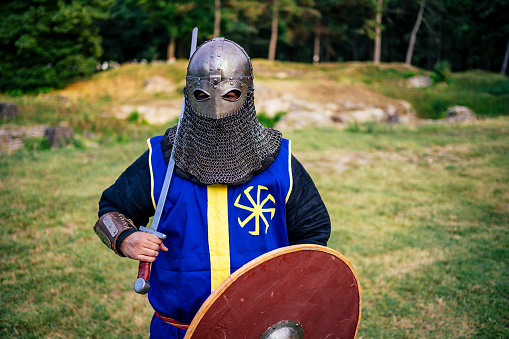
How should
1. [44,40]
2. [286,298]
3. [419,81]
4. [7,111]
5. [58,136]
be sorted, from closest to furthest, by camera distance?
[286,298], [58,136], [7,111], [44,40], [419,81]

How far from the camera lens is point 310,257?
4.41 feet

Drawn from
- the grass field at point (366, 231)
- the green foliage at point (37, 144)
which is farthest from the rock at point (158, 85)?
the green foliage at point (37, 144)

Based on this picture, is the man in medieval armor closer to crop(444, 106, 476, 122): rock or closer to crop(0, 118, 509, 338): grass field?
crop(0, 118, 509, 338): grass field

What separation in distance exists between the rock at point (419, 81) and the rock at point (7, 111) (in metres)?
20.1

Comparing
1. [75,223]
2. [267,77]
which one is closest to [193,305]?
[75,223]

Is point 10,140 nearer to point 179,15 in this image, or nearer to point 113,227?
point 113,227

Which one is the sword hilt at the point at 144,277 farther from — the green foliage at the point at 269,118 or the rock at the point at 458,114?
the rock at the point at 458,114

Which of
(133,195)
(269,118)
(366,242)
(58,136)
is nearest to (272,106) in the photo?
(269,118)

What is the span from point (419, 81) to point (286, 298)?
2339cm

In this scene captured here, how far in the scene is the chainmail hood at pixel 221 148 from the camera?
1585 mm

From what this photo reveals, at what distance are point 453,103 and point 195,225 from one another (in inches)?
771

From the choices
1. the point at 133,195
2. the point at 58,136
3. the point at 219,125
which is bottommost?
the point at 58,136

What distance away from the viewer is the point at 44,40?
60.4ft

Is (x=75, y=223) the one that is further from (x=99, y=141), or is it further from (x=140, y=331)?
(x=99, y=141)
